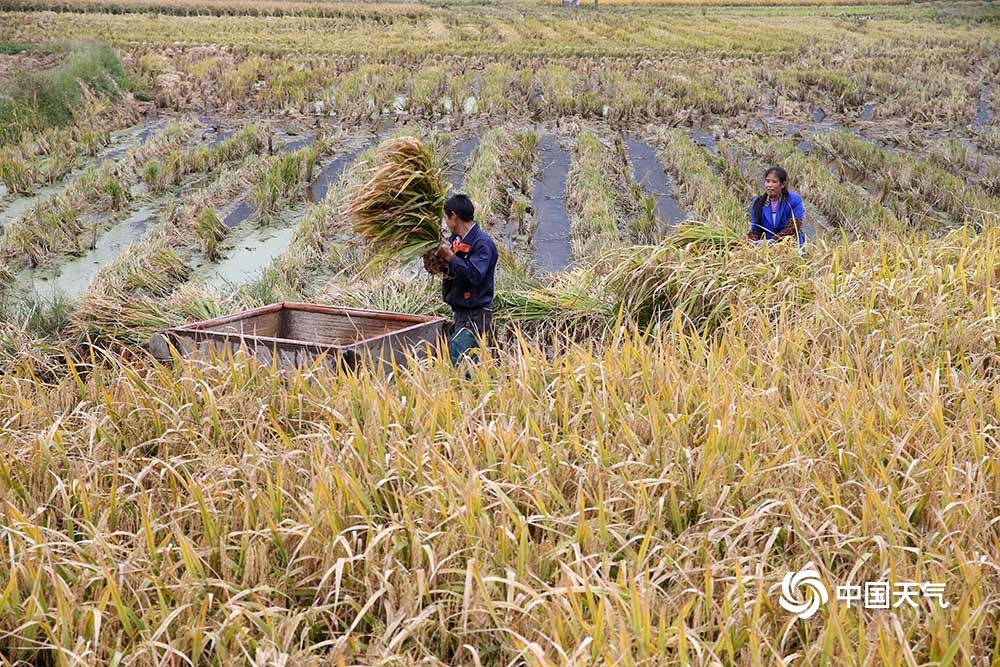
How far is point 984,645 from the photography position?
6.55 feet

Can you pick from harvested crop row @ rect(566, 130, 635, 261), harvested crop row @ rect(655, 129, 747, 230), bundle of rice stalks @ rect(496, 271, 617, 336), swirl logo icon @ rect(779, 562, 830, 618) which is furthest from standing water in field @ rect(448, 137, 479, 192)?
swirl logo icon @ rect(779, 562, 830, 618)

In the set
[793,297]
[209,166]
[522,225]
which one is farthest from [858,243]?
[209,166]

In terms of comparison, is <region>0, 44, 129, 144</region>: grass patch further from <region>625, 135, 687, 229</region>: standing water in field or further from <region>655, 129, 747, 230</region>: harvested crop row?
<region>655, 129, 747, 230</region>: harvested crop row

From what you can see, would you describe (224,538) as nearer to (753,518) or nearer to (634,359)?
(753,518)

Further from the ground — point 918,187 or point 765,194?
point 765,194

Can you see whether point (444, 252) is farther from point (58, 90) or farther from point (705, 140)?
point (58, 90)

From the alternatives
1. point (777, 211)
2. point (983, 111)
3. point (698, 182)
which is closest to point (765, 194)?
point (777, 211)

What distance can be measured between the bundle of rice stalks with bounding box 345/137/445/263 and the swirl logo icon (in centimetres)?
262

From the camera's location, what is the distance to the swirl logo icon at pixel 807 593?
6.76 ft

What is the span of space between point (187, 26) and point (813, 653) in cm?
2721

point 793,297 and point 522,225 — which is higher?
point 793,297

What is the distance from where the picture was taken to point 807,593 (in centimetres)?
212

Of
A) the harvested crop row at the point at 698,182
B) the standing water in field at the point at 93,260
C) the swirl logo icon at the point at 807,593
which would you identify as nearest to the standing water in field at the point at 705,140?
the harvested crop row at the point at 698,182

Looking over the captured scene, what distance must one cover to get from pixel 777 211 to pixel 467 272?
2108 mm
